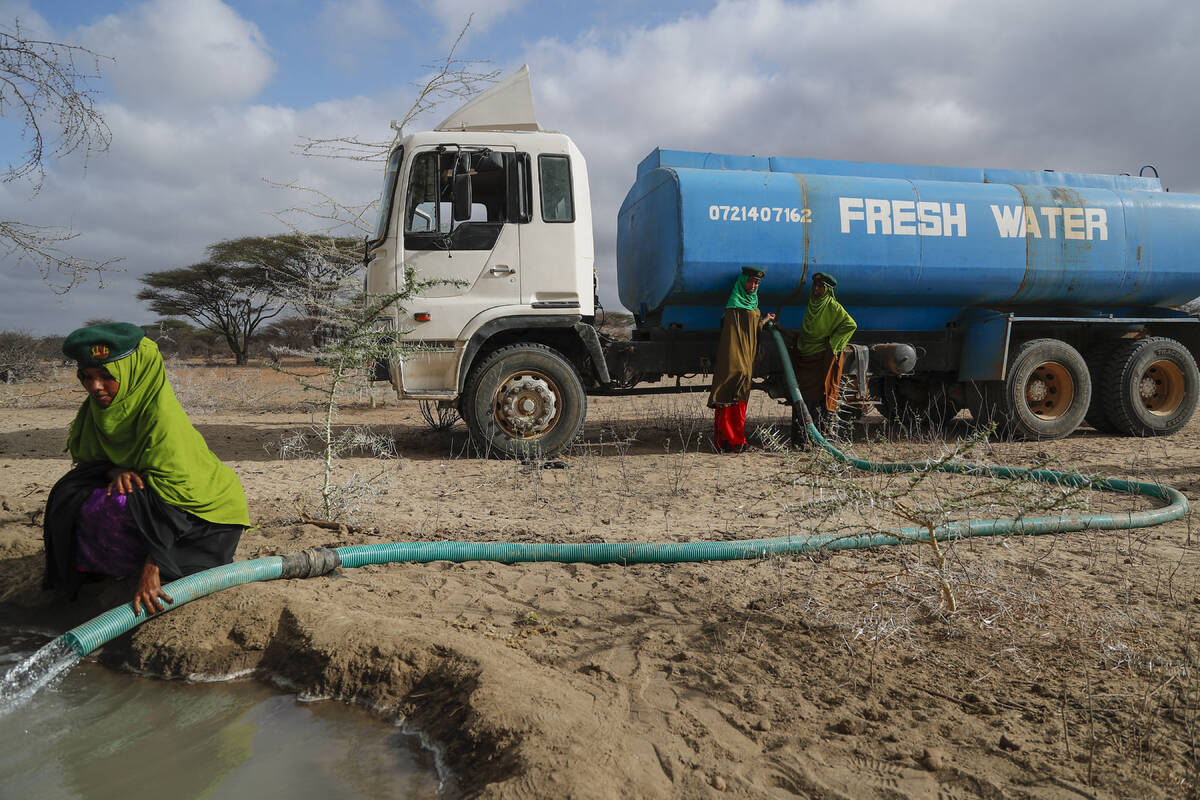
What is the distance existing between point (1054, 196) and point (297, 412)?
11.4m

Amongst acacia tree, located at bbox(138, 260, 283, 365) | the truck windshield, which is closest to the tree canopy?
acacia tree, located at bbox(138, 260, 283, 365)

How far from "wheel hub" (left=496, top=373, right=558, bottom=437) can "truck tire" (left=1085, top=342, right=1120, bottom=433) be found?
633 centimetres

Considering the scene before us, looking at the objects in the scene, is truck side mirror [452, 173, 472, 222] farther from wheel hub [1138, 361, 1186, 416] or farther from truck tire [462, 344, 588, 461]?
wheel hub [1138, 361, 1186, 416]

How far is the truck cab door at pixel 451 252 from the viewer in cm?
662

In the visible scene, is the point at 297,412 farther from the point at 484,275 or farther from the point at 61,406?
the point at 484,275

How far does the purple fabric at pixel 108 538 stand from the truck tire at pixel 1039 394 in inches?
315

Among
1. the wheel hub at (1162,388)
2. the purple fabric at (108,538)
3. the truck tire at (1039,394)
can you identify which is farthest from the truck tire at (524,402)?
the wheel hub at (1162,388)

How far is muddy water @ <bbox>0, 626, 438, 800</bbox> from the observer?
2408 millimetres

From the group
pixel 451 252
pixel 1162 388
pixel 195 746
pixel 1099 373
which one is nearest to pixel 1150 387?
pixel 1162 388

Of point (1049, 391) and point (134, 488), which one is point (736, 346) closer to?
point (1049, 391)

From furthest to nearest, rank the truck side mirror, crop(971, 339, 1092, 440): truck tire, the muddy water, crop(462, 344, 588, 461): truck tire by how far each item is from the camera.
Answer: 1. crop(971, 339, 1092, 440): truck tire
2. crop(462, 344, 588, 461): truck tire
3. the truck side mirror
4. the muddy water

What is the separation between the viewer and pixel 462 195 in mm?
6473

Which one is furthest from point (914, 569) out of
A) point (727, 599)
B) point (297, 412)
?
point (297, 412)

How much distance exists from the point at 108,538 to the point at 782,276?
6.07 m
